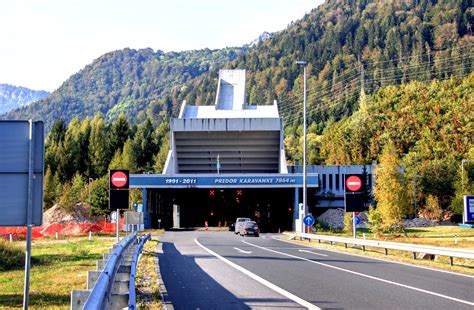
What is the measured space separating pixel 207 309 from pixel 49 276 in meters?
7.24

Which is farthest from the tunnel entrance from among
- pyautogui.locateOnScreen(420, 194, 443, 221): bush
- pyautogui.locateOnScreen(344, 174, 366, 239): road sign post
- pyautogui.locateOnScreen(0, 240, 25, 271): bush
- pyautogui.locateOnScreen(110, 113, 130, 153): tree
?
pyautogui.locateOnScreen(0, 240, 25, 271): bush

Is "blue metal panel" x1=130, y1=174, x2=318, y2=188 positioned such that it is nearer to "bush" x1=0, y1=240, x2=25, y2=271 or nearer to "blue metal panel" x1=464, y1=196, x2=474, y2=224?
"bush" x1=0, y1=240, x2=25, y2=271

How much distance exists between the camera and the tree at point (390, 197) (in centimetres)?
4706

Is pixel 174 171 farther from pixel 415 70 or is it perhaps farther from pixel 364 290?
pixel 415 70

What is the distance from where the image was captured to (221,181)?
66.5 meters

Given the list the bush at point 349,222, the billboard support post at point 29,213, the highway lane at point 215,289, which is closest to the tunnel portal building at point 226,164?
the bush at point 349,222

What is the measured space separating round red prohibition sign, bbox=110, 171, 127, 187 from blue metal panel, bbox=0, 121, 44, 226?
46.4 feet

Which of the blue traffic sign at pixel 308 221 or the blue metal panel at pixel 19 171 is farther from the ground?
the blue metal panel at pixel 19 171

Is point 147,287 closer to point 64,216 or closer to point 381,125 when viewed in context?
point 64,216

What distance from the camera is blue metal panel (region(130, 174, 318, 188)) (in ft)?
215

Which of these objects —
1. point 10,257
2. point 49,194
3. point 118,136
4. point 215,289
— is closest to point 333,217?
point 49,194

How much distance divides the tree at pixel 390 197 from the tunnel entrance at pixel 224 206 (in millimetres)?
25603

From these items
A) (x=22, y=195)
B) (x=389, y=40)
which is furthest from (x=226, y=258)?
(x=389, y=40)

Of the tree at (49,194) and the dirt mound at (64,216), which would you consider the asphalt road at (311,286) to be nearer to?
the dirt mound at (64,216)
